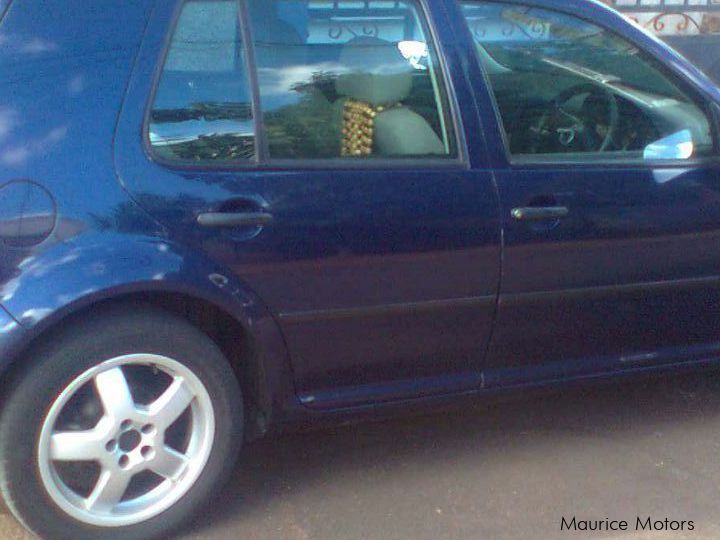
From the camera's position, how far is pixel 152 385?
2795 millimetres

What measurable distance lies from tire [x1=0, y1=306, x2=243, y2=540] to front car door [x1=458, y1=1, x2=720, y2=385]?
96 cm

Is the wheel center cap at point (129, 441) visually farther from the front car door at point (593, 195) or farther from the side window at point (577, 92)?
the side window at point (577, 92)

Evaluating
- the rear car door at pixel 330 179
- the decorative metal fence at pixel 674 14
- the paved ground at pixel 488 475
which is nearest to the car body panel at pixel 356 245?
the rear car door at pixel 330 179

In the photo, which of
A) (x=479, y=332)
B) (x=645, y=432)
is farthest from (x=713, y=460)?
(x=479, y=332)

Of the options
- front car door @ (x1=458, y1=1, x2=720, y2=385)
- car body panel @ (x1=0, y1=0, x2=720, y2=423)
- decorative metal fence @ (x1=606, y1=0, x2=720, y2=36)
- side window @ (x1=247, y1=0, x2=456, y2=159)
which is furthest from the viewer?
decorative metal fence @ (x1=606, y1=0, x2=720, y2=36)

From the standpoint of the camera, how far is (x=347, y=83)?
118 inches

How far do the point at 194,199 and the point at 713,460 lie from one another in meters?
2.07

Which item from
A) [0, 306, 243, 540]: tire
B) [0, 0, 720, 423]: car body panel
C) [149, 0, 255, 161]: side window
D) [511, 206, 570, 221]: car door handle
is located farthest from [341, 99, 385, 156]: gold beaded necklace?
[0, 306, 243, 540]: tire

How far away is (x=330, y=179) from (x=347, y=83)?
36 centimetres

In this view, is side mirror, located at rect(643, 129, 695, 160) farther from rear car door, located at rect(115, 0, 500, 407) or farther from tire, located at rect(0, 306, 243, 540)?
tire, located at rect(0, 306, 243, 540)

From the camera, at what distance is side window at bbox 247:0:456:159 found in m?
2.85

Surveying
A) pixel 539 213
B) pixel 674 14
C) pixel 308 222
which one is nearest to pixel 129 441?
pixel 308 222

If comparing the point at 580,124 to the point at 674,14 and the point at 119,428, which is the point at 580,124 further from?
the point at 674,14

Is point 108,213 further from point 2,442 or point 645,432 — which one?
point 645,432
